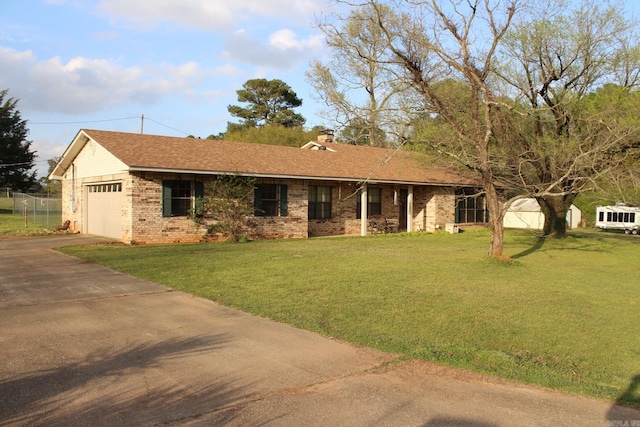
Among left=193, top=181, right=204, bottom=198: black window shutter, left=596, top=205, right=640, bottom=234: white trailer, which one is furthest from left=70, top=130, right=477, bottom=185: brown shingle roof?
left=596, top=205, right=640, bottom=234: white trailer

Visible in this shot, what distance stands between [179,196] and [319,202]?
660 cm

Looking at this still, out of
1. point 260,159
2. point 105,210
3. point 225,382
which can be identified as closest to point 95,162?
point 105,210

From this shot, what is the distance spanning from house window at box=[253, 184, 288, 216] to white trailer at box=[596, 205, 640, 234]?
2132 cm

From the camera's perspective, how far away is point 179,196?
60.6 ft

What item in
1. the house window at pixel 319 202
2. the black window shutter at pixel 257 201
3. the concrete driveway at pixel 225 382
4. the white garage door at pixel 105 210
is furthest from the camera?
the house window at pixel 319 202

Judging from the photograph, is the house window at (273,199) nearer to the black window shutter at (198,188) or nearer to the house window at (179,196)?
the black window shutter at (198,188)

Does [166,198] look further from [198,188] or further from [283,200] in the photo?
[283,200]

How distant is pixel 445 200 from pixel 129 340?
22063mm

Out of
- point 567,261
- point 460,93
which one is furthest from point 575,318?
point 460,93

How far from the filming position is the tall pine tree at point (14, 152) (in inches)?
1758

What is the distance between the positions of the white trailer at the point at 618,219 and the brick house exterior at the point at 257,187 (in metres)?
12.2

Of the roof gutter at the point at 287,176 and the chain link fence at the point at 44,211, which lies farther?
the chain link fence at the point at 44,211

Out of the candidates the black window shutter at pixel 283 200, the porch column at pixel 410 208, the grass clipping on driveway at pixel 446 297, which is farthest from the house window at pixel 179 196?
the porch column at pixel 410 208

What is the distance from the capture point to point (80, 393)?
4.68 metres
